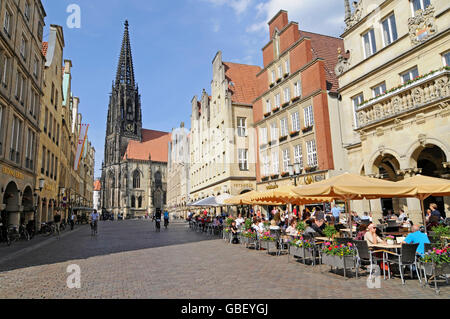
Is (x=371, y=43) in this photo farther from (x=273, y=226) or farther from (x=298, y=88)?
(x=273, y=226)

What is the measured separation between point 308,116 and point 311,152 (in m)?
2.87

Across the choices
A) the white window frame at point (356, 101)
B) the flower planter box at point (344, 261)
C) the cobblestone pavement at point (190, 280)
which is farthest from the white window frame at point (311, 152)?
the flower planter box at point (344, 261)

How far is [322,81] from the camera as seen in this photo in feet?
75.0

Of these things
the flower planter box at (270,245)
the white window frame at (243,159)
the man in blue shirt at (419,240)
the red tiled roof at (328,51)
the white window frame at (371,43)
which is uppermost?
the red tiled roof at (328,51)

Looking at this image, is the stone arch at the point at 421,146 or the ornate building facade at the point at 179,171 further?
the ornate building facade at the point at 179,171

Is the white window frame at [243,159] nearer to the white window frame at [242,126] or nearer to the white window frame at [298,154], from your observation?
the white window frame at [242,126]

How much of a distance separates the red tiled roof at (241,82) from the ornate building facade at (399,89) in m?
17.1

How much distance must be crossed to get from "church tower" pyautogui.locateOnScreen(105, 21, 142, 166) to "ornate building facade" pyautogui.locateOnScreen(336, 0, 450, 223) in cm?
9231

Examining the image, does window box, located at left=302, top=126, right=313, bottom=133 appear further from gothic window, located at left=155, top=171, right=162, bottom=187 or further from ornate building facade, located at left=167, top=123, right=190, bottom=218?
gothic window, located at left=155, top=171, right=162, bottom=187

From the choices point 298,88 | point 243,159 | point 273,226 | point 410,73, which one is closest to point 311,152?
point 298,88

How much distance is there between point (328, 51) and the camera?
27.5m

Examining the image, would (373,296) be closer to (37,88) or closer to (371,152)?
(371,152)

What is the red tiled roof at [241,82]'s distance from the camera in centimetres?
3669
